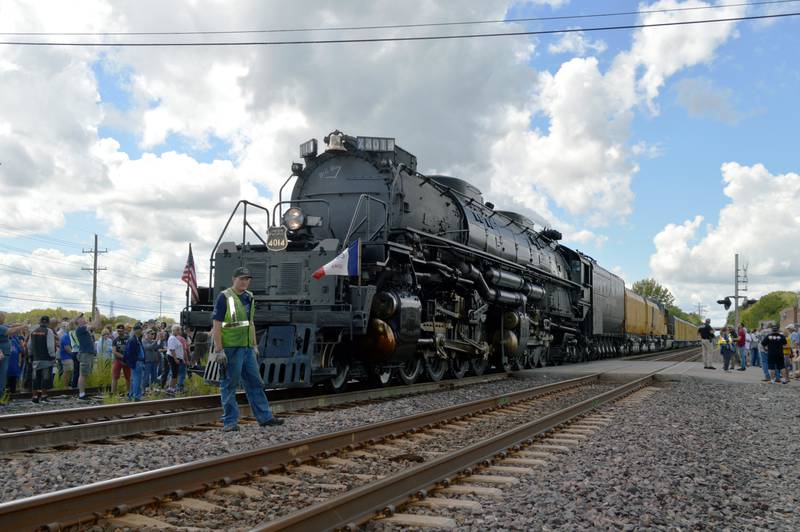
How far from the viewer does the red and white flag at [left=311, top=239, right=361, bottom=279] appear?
10.1m

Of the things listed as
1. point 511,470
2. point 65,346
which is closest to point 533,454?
point 511,470

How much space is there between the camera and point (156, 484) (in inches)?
180

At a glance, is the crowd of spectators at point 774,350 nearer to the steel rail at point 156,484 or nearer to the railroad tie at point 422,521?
the steel rail at point 156,484

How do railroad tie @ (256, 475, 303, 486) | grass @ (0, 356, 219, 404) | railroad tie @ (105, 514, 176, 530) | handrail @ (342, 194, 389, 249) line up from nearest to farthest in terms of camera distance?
1. railroad tie @ (105, 514, 176, 530)
2. railroad tie @ (256, 475, 303, 486)
3. handrail @ (342, 194, 389, 249)
4. grass @ (0, 356, 219, 404)

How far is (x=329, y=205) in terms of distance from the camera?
1198cm


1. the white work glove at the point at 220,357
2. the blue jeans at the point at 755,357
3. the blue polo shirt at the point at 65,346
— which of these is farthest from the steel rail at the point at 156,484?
the blue jeans at the point at 755,357

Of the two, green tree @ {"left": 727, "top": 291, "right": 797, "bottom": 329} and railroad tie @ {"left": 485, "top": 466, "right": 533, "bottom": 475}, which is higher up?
green tree @ {"left": 727, "top": 291, "right": 797, "bottom": 329}

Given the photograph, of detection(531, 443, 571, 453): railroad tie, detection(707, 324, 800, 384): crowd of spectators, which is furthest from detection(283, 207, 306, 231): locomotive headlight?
detection(707, 324, 800, 384): crowd of spectators

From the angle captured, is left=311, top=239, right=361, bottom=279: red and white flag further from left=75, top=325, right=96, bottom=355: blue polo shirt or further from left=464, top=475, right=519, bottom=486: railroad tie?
left=464, top=475, right=519, bottom=486: railroad tie

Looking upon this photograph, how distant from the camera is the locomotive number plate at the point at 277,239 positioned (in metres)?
10.8

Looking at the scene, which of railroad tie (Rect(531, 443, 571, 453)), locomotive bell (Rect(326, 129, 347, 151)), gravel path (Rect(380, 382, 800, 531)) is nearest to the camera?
gravel path (Rect(380, 382, 800, 531))

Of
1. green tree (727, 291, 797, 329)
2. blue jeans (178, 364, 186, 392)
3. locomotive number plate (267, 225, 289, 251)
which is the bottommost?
blue jeans (178, 364, 186, 392)

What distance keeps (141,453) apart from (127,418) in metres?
2.90

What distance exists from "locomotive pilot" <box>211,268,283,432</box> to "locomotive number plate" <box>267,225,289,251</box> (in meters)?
3.08
